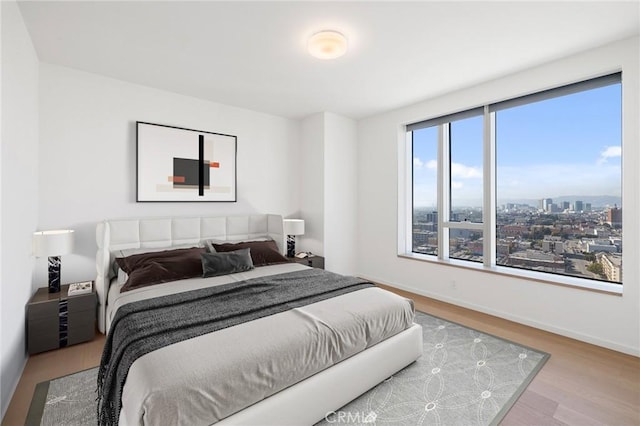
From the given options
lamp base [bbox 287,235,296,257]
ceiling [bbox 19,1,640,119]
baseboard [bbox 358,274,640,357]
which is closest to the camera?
ceiling [bbox 19,1,640,119]

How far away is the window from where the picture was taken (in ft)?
9.34

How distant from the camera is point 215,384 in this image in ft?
4.46

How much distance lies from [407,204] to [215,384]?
3.77m

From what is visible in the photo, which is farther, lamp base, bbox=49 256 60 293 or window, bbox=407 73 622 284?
window, bbox=407 73 622 284

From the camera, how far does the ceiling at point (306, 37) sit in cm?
211

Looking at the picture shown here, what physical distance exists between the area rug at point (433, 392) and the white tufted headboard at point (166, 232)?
0.99m

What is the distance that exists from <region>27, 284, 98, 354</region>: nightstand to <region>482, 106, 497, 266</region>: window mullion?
4.22m

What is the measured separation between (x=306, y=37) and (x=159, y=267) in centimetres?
243

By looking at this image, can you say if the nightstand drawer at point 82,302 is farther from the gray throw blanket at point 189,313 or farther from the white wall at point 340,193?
the white wall at point 340,193

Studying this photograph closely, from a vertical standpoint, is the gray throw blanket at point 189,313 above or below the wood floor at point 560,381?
above

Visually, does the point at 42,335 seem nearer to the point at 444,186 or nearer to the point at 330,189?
the point at 330,189

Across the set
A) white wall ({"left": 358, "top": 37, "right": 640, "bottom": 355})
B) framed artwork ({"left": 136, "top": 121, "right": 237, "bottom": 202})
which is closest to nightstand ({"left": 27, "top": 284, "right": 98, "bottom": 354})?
framed artwork ({"left": 136, "top": 121, "right": 237, "bottom": 202})

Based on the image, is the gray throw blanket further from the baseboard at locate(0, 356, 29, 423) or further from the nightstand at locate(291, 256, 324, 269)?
the nightstand at locate(291, 256, 324, 269)

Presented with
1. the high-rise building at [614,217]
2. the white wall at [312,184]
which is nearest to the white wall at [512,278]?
the high-rise building at [614,217]
